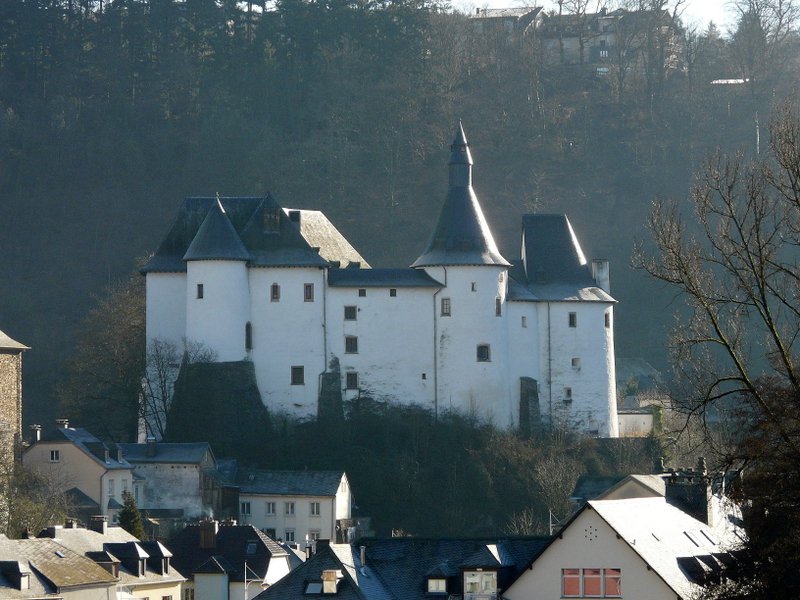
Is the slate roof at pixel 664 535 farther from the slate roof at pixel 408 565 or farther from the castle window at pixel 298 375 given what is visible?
the castle window at pixel 298 375

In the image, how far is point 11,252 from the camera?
293ft

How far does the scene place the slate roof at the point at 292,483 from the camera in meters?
60.5

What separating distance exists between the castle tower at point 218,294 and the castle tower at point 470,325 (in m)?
5.77

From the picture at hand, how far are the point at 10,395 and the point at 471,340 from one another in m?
14.2

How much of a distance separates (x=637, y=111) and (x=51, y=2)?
26448 mm

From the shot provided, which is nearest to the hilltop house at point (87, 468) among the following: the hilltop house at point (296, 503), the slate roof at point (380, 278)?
the hilltop house at point (296, 503)

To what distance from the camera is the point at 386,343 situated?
65750 millimetres

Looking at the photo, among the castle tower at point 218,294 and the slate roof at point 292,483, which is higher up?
the castle tower at point 218,294

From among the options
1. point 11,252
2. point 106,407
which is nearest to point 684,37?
point 11,252

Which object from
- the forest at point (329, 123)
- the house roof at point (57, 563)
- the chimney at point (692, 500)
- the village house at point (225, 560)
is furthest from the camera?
the forest at point (329, 123)

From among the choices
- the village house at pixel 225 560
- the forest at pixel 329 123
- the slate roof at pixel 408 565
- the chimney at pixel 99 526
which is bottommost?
the village house at pixel 225 560

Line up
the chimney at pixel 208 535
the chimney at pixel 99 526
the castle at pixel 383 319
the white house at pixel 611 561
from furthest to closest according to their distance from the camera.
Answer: the castle at pixel 383 319
the chimney at pixel 208 535
the chimney at pixel 99 526
the white house at pixel 611 561

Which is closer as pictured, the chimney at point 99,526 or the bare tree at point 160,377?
the chimney at point 99,526

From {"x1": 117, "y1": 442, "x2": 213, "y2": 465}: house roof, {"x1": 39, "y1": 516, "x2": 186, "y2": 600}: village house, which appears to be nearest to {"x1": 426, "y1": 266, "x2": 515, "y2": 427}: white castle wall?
{"x1": 117, "y1": 442, "x2": 213, "y2": 465}: house roof
